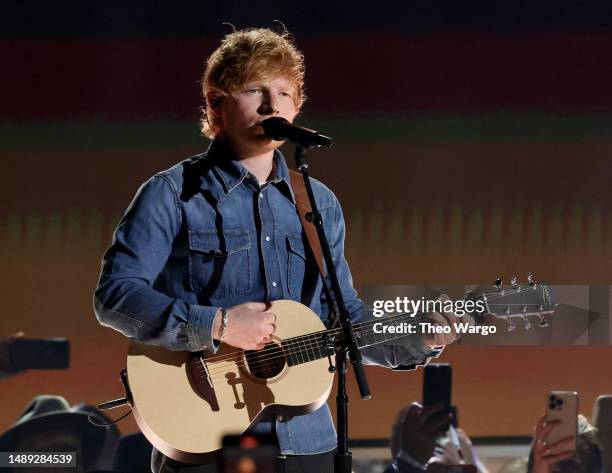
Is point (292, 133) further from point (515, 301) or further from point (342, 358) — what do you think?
point (515, 301)

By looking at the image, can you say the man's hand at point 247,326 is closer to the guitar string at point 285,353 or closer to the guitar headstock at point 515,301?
the guitar string at point 285,353

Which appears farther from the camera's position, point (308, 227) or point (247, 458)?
point (308, 227)

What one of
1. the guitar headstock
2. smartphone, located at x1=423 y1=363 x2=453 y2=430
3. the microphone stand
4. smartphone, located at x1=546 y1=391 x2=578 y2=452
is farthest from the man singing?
smartphone, located at x1=546 y1=391 x2=578 y2=452

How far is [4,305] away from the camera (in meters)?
4.15

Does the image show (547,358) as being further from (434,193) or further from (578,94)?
(578,94)

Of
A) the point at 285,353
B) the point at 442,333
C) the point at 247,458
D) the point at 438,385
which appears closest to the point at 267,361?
the point at 285,353

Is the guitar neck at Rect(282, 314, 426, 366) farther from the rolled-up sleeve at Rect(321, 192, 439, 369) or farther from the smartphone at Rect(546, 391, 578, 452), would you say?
the smartphone at Rect(546, 391, 578, 452)

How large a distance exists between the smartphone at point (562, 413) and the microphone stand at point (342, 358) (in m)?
1.87

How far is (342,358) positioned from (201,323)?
39 centimetres

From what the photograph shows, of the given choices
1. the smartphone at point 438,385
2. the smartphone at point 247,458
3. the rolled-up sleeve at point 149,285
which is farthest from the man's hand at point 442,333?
the smartphone at point 247,458

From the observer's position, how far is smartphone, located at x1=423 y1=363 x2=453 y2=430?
409 centimetres

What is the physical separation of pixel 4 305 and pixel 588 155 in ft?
8.49

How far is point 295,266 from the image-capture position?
2.83 metres

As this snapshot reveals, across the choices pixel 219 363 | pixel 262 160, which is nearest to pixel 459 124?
pixel 262 160
